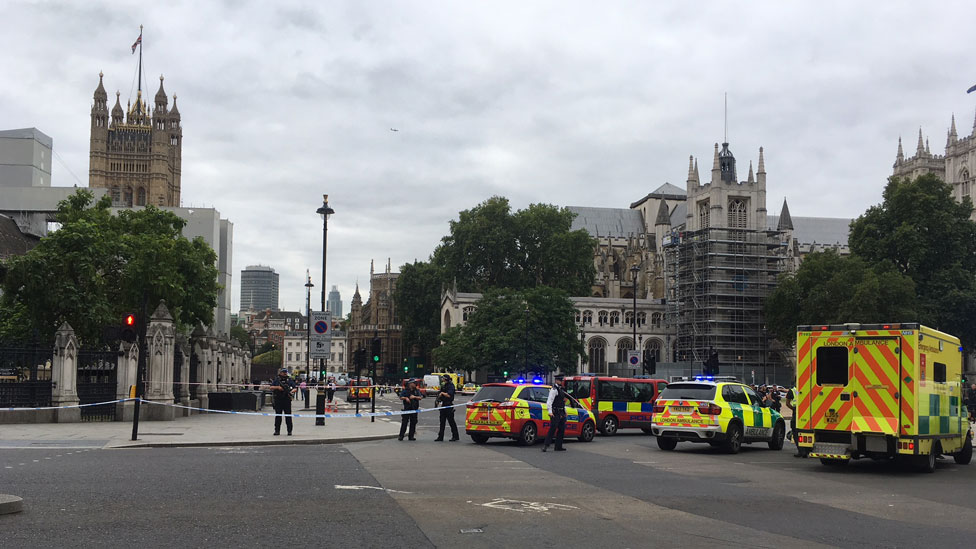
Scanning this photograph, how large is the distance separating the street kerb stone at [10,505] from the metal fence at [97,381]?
18.4 metres

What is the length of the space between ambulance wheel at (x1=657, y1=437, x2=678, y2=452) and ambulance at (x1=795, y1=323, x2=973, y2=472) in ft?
13.1

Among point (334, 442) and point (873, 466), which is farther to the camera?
point (334, 442)

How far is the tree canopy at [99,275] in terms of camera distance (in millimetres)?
35094

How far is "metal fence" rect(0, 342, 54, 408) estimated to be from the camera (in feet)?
84.9

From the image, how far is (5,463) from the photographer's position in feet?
48.6

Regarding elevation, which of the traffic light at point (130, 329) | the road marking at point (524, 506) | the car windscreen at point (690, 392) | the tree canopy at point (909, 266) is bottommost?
the road marking at point (524, 506)

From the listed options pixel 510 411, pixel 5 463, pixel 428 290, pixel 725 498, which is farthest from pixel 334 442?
pixel 428 290

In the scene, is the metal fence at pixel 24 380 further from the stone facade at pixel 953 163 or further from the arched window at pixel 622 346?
the stone facade at pixel 953 163

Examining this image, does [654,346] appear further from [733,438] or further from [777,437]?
[733,438]

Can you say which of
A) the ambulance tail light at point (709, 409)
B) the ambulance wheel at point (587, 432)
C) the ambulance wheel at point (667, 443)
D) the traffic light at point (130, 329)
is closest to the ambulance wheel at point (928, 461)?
the ambulance tail light at point (709, 409)

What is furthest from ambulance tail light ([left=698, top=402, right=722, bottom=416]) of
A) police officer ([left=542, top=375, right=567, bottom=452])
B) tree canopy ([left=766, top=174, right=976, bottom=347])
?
tree canopy ([left=766, top=174, right=976, bottom=347])

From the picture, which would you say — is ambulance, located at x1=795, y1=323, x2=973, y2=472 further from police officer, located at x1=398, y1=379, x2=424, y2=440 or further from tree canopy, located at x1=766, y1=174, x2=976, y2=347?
tree canopy, located at x1=766, y1=174, x2=976, y2=347

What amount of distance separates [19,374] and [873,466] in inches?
920

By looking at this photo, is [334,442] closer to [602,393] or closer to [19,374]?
[602,393]
